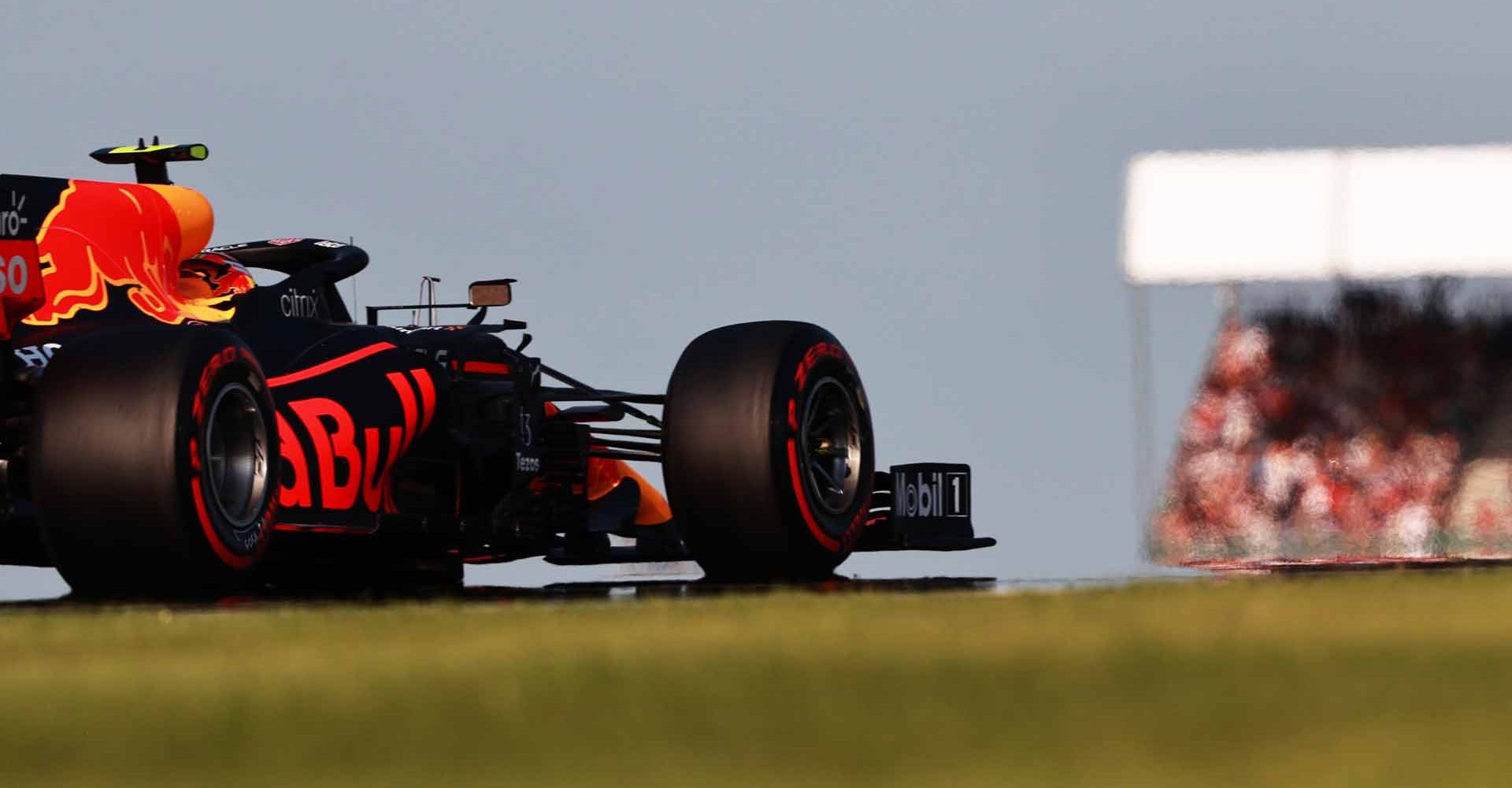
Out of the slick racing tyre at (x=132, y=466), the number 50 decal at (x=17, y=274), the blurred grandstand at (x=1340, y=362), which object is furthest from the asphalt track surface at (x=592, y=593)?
the blurred grandstand at (x=1340, y=362)

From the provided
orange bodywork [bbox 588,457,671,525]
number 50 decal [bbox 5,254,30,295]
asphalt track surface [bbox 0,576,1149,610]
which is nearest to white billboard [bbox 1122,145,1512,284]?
orange bodywork [bbox 588,457,671,525]

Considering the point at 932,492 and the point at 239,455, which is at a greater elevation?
the point at 239,455

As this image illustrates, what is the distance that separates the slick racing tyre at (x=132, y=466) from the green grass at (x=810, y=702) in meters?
2.01

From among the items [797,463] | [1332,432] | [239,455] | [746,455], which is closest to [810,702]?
[239,455]

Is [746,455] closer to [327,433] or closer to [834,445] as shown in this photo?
[834,445]

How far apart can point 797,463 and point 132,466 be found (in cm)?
240

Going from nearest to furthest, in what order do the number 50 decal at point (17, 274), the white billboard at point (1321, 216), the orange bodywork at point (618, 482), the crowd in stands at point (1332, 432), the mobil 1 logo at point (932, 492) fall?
the number 50 decal at point (17, 274), the mobil 1 logo at point (932, 492), the orange bodywork at point (618, 482), the white billboard at point (1321, 216), the crowd in stands at point (1332, 432)

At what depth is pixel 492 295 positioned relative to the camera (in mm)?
10312

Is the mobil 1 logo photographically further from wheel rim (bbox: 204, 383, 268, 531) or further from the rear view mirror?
wheel rim (bbox: 204, 383, 268, 531)

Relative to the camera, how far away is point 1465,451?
3334 cm

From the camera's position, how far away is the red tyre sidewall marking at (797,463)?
8.07 meters

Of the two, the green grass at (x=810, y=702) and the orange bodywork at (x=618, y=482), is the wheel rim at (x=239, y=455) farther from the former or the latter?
A: the orange bodywork at (x=618, y=482)

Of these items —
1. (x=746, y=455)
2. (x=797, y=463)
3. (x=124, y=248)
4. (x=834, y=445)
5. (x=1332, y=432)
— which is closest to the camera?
(x=746, y=455)

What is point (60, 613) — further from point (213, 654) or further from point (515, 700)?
point (515, 700)
